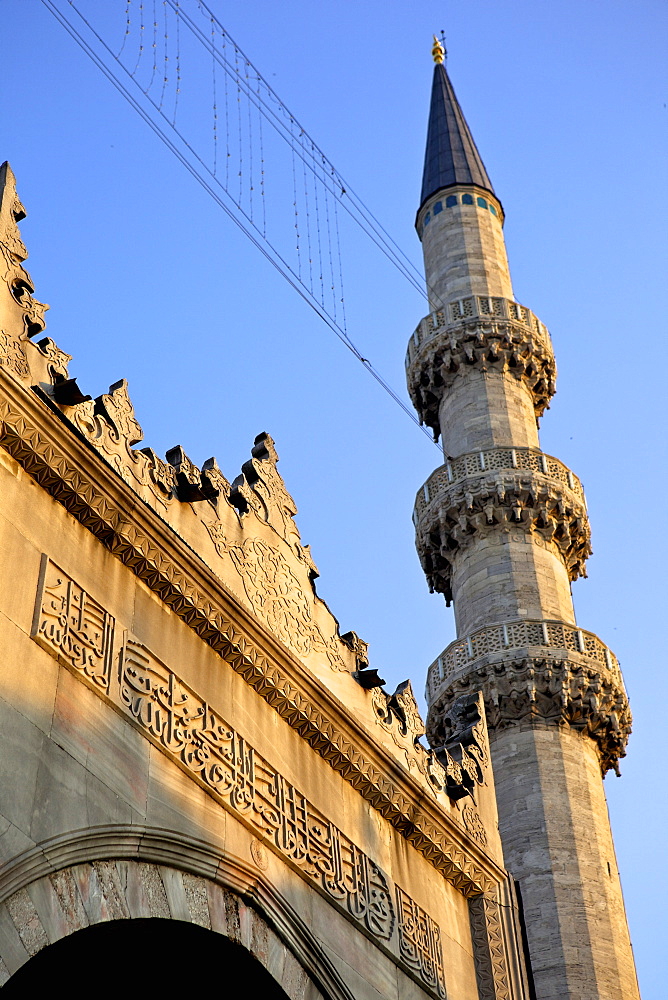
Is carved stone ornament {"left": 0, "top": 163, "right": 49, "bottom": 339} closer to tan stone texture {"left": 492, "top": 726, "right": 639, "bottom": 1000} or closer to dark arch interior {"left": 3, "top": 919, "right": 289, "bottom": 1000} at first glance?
dark arch interior {"left": 3, "top": 919, "right": 289, "bottom": 1000}

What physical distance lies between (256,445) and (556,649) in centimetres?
835

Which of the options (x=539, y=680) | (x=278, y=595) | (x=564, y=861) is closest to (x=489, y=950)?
(x=278, y=595)

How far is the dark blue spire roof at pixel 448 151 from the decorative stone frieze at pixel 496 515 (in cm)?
618

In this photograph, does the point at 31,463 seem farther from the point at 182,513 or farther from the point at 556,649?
the point at 556,649

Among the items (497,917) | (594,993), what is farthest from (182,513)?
(594,993)

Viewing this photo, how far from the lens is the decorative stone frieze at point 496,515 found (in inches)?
683

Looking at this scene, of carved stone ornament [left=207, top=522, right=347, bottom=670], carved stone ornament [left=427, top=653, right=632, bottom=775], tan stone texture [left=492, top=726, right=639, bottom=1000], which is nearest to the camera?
carved stone ornament [left=207, top=522, right=347, bottom=670]

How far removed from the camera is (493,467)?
58.2 ft

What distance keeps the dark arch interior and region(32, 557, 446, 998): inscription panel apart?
61 cm

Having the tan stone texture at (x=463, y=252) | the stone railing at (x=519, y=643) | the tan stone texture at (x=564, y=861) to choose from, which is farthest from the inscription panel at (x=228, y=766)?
the tan stone texture at (x=463, y=252)

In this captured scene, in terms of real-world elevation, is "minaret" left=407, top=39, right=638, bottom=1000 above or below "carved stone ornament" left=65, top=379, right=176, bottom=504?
above

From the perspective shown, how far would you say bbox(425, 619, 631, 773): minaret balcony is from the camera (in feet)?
52.0

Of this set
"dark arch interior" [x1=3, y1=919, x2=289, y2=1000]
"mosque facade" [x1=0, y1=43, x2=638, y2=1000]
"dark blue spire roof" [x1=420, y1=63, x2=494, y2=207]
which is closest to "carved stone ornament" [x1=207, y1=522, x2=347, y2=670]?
"mosque facade" [x1=0, y1=43, x2=638, y2=1000]

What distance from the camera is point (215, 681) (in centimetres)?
683
